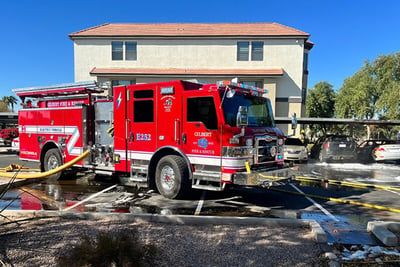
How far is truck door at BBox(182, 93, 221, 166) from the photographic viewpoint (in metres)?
5.92

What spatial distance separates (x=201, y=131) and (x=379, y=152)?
12.9m

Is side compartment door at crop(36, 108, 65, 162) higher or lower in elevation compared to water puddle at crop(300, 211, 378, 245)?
higher

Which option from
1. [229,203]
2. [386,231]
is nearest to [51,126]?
[229,203]

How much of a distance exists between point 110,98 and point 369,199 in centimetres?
740

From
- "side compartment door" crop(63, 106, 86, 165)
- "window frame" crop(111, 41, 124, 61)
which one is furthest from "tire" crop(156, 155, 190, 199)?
"window frame" crop(111, 41, 124, 61)

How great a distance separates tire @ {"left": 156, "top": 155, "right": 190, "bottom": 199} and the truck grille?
1633mm

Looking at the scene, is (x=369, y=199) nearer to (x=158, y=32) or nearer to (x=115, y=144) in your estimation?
(x=115, y=144)

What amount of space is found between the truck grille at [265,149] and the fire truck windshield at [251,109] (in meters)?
0.42

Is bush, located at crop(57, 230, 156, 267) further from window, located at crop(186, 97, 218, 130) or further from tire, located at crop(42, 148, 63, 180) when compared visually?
tire, located at crop(42, 148, 63, 180)

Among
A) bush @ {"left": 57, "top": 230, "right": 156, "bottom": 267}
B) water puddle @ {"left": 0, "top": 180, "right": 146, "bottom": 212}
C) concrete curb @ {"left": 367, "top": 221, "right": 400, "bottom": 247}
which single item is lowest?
water puddle @ {"left": 0, "top": 180, "right": 146, "bottom": 212}

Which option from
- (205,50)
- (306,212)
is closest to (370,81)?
(205,50)

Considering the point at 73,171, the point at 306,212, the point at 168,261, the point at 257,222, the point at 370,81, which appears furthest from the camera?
the point at 370,81

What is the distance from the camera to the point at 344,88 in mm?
30547

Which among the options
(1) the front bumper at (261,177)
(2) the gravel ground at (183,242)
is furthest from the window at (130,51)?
(2) the gravel ground at (183,242)
